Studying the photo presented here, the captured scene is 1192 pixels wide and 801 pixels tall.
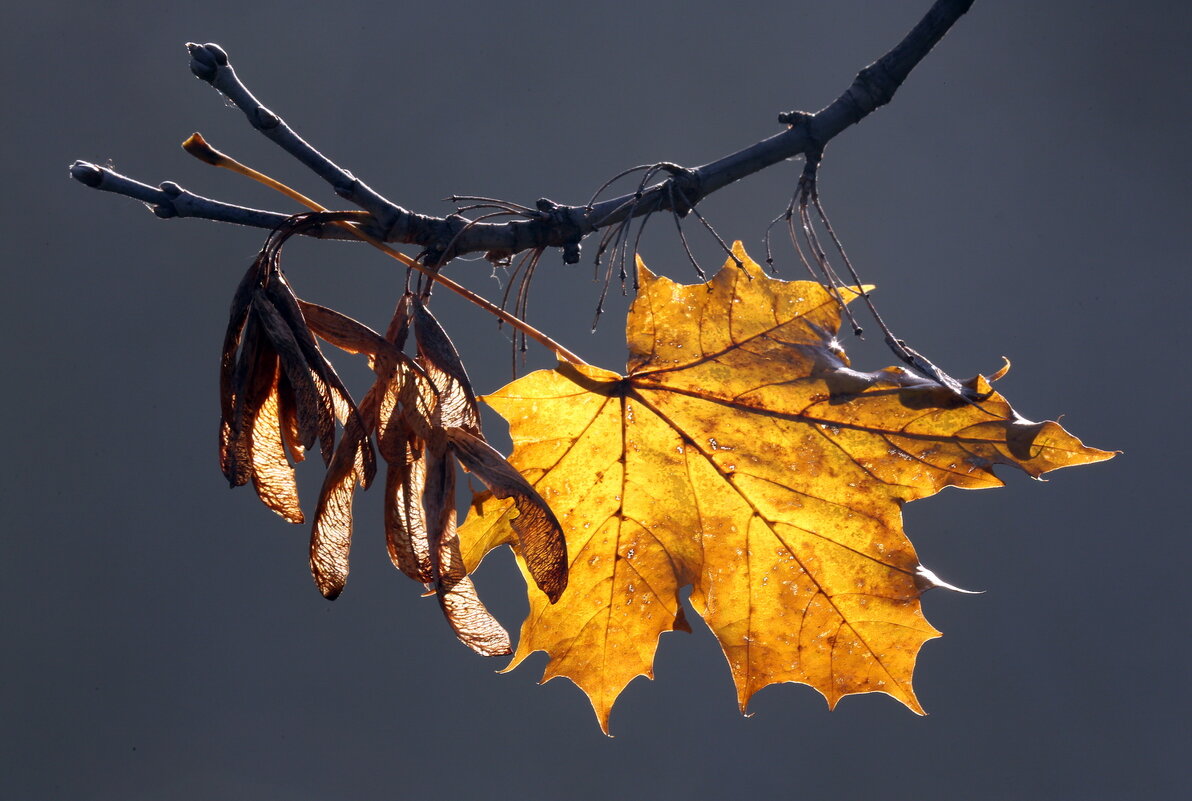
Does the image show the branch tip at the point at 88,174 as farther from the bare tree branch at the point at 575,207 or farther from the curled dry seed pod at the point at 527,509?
the curled dry seed pod at the point at 527,509

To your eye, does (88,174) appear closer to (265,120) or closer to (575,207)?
(265,120)

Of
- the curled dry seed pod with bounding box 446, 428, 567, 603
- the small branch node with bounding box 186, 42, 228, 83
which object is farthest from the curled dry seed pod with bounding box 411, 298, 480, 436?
the small branch node with bounding box 186, 42, 228, 83

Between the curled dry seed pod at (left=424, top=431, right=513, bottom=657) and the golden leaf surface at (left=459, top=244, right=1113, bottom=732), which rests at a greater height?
the golden leaf surface at (left=459, top=244, right=1113, bottom=732)

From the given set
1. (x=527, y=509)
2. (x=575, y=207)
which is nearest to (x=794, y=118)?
(x=575, y=207)

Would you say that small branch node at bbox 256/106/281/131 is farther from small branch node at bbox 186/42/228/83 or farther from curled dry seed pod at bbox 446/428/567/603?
curled dry seed pod at bbox 446/428/567/603

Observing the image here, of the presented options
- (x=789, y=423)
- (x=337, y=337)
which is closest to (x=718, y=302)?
(x=789, y=423)

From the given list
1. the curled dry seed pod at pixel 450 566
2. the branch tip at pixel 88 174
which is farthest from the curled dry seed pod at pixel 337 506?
the branch tip at pixel 88 174

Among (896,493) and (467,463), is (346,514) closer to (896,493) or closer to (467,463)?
(467,463)
